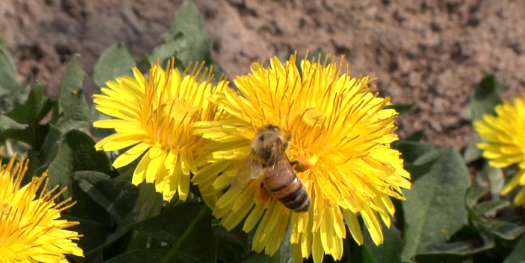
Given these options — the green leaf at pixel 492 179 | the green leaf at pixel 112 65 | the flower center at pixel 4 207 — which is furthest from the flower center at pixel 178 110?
the green leaf at pixel 492 179

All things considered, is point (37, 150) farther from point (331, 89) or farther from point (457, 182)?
point (457, 182)

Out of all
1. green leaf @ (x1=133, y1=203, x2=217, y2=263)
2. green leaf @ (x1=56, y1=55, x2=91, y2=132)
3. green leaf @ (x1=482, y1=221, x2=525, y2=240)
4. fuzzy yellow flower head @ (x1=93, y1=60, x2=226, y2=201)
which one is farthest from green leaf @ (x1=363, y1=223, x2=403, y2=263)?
green leaf @ (x1=56, y1=55, x2=91, y2=132)

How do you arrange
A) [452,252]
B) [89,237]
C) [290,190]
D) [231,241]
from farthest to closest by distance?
1. [452,252]
2. [89,237]
3. [231,241]
4. [290,190]

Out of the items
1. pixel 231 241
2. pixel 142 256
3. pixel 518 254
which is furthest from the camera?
pixel 518 254

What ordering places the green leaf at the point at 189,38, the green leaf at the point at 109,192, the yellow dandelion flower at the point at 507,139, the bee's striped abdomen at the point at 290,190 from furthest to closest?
the green leaf at the point at 189,38 < the yellow dandelion flower at the point at 507,139 < the green leaf at the point at 109,192 < the bee's striped abdomen at the point at 290,190

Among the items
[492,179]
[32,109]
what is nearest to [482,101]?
[492,179]

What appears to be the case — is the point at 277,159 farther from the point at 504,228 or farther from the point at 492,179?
the point at 492,179

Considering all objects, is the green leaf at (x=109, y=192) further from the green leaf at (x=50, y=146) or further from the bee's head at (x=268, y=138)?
the bee's head at (x=268, y=138)
